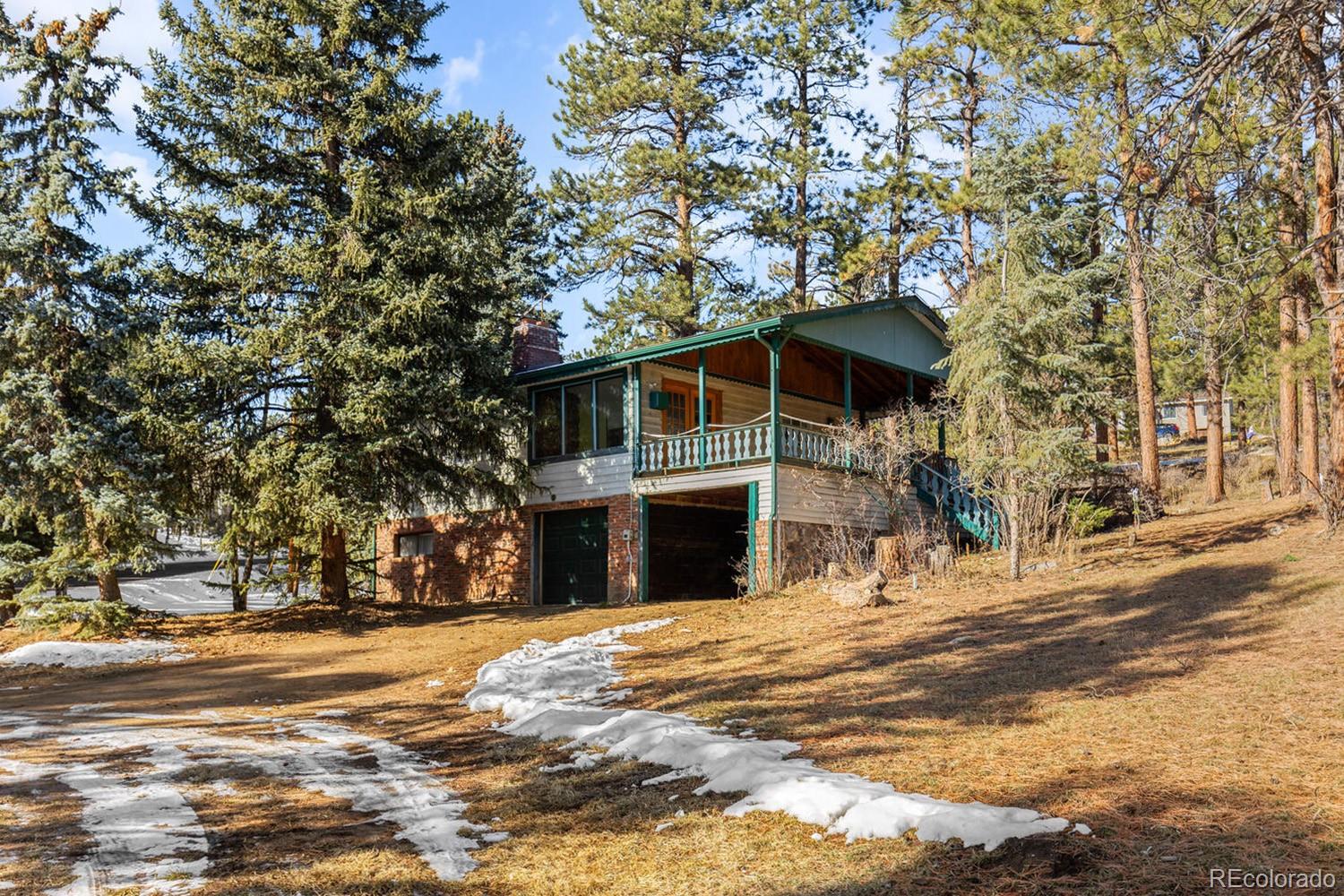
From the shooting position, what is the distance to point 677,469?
18.7 metres

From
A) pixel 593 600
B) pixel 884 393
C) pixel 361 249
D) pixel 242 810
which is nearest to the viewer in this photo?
pixel 242 810

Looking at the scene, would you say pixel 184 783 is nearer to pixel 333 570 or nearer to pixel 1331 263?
pixel 333 570

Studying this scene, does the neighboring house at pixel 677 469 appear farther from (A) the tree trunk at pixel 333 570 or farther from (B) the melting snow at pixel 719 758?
(B) the melting snow at pixel 719 758

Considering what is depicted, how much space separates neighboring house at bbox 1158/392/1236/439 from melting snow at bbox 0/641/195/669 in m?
43.9

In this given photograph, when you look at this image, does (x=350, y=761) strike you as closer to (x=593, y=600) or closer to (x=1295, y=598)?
(x=1295, y=598)

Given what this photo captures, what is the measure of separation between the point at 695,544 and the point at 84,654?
11.3 m

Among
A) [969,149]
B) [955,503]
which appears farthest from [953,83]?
[955,503]

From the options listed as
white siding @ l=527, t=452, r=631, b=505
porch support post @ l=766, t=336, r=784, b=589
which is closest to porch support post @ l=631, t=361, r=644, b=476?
white siding @ l=527, t=452, r=631, b=505

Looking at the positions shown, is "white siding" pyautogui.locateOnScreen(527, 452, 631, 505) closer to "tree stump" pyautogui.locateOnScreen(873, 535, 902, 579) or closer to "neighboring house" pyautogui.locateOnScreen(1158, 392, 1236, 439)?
"tree stump" pyautogui.locateOnScreen(873, 535, 902, 579)

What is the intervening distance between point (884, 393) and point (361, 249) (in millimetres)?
13587

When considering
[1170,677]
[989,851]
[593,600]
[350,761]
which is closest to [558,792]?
[350,761]

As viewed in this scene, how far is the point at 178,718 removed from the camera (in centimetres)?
977

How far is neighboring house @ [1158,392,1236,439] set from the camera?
163 ft

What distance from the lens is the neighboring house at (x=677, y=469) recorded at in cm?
1808
